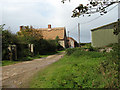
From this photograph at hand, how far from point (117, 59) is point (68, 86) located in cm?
247

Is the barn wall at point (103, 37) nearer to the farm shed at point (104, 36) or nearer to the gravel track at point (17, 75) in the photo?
the farm shed at point (104, 36)

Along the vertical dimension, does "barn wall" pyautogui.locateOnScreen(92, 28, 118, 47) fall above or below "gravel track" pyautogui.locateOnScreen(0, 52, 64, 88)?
above

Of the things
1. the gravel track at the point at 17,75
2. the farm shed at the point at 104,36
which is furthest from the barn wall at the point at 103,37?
the gravel track at the point at 17,75

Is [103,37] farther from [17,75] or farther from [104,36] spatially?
[17,75]

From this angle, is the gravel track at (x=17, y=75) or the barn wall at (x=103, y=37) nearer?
the gravel track at (x=17, y=75)

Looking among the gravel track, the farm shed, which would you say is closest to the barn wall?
the farm shed

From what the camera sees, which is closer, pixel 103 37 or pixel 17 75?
pixel 17 75

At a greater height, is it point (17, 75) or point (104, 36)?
point (104, 36)

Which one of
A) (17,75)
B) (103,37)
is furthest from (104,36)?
(17,75)

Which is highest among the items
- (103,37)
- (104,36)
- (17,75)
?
(104,36)

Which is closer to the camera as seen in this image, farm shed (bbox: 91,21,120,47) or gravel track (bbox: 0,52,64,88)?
gravel track (bbox: 0,52,64,88)

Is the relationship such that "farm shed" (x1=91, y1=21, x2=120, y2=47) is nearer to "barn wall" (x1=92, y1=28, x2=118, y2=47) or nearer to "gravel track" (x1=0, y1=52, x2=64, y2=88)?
"barn wall" (x1=92, y1=28, x2=118, y2=47)

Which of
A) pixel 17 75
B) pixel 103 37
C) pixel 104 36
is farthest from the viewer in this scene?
pixel 103 37

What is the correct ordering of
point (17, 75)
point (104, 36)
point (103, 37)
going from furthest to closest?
point (103, 37), point (104, 36), point (17, 75)
